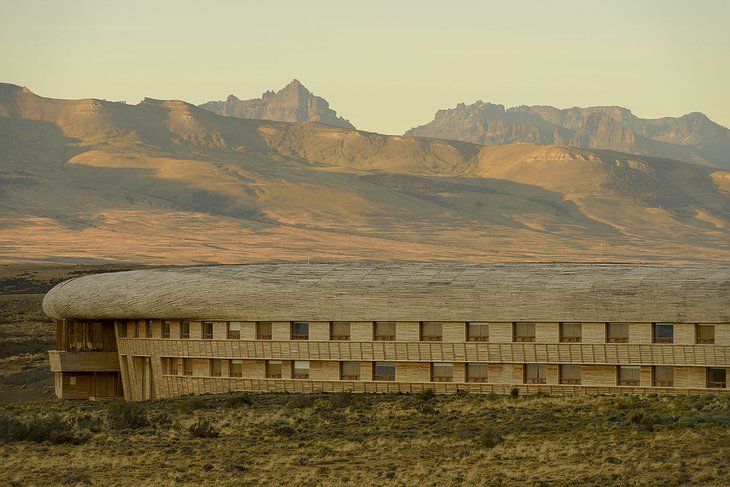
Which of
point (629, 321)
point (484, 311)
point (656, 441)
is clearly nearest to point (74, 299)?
point (484, 311)

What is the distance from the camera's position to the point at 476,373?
5469 centimetres

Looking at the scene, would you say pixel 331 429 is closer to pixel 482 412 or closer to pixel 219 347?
pixel 482 412

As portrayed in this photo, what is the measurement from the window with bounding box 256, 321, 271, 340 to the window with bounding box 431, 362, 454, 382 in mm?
6849

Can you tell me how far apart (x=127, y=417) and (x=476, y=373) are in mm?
13452

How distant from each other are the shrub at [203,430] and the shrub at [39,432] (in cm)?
342

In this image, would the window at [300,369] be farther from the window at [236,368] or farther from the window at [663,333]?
the window at [663,333]

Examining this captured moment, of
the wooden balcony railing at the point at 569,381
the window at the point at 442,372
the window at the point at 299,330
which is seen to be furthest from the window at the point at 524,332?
the window at the point at 299,330

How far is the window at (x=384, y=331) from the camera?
183 ft

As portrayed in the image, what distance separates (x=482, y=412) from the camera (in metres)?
48.1

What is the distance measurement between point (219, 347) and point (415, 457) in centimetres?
1921

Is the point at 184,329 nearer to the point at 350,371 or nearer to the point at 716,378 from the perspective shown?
the point at 350,371

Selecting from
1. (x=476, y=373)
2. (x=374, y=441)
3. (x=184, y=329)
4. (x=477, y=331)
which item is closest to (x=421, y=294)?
(x=477, y=331)

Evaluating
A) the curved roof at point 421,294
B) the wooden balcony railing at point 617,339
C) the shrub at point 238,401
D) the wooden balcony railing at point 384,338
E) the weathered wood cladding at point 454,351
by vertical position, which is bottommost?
the shrub at point 238,401

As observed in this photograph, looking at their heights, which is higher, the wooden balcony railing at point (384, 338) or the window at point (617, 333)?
the window at point (617, 333)
